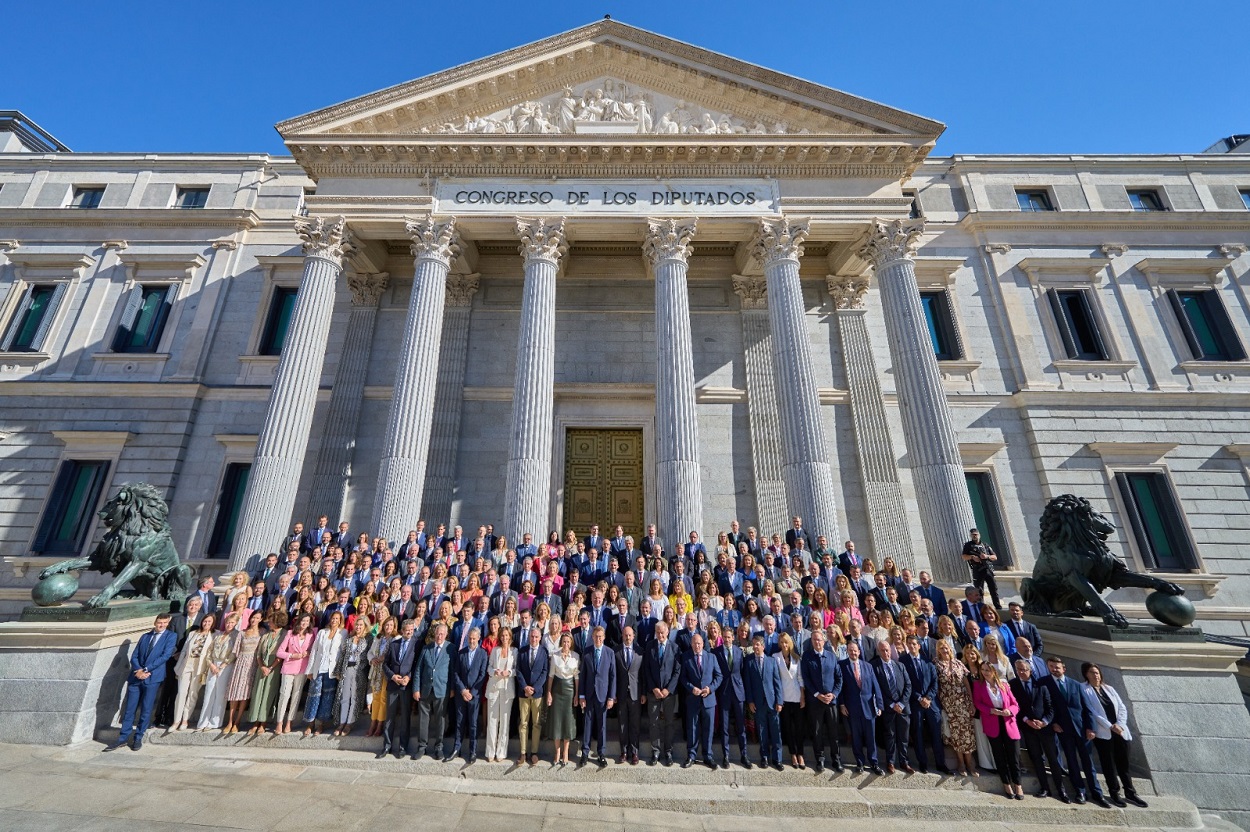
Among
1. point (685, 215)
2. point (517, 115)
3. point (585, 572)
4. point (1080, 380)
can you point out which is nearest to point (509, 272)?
point (517, 115)

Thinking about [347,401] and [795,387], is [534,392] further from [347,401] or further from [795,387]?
[347,401]

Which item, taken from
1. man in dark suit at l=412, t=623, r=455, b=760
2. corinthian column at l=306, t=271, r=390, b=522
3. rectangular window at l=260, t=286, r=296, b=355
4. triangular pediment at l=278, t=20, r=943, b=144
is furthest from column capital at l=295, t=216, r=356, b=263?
man in dark suit at l=412, t=623, r=455, b=760

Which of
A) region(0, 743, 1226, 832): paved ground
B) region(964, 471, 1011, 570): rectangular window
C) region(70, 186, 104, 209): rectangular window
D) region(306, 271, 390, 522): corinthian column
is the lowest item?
region(0, 743, 1226, 832): paved ground

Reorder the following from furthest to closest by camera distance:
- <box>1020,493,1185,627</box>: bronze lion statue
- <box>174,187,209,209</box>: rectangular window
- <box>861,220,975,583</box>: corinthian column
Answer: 1. <box>174,187,209,209</box>: rectangular window
2. <box>861,220,975,583</box>: corinthian column
3. <box>1020,493,1185,627</box>: bronze lion statue

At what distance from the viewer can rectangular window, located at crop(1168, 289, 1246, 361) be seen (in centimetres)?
1744

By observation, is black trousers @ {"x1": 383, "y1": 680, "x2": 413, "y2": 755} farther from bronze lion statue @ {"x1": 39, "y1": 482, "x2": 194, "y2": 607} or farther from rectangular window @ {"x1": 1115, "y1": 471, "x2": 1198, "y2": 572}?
rectangular window @ {"x1": 1115, "y1": 471, "x2": 1198, "y2": 572}

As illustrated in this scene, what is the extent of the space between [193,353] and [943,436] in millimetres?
23116

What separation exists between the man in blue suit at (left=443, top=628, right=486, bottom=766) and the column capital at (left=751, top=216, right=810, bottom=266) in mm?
12638

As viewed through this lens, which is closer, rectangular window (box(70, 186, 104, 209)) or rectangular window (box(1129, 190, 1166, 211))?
rectangular window (box(1129, 190, 1166, 211))

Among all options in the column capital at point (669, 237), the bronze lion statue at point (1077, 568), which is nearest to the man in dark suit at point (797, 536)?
the bronze lion statue at point (1077, 568)

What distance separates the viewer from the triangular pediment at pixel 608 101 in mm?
15617

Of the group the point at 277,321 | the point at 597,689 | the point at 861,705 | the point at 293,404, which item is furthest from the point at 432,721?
the point at 277,321

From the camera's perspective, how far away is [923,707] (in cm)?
657

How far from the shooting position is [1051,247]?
62.6ft
